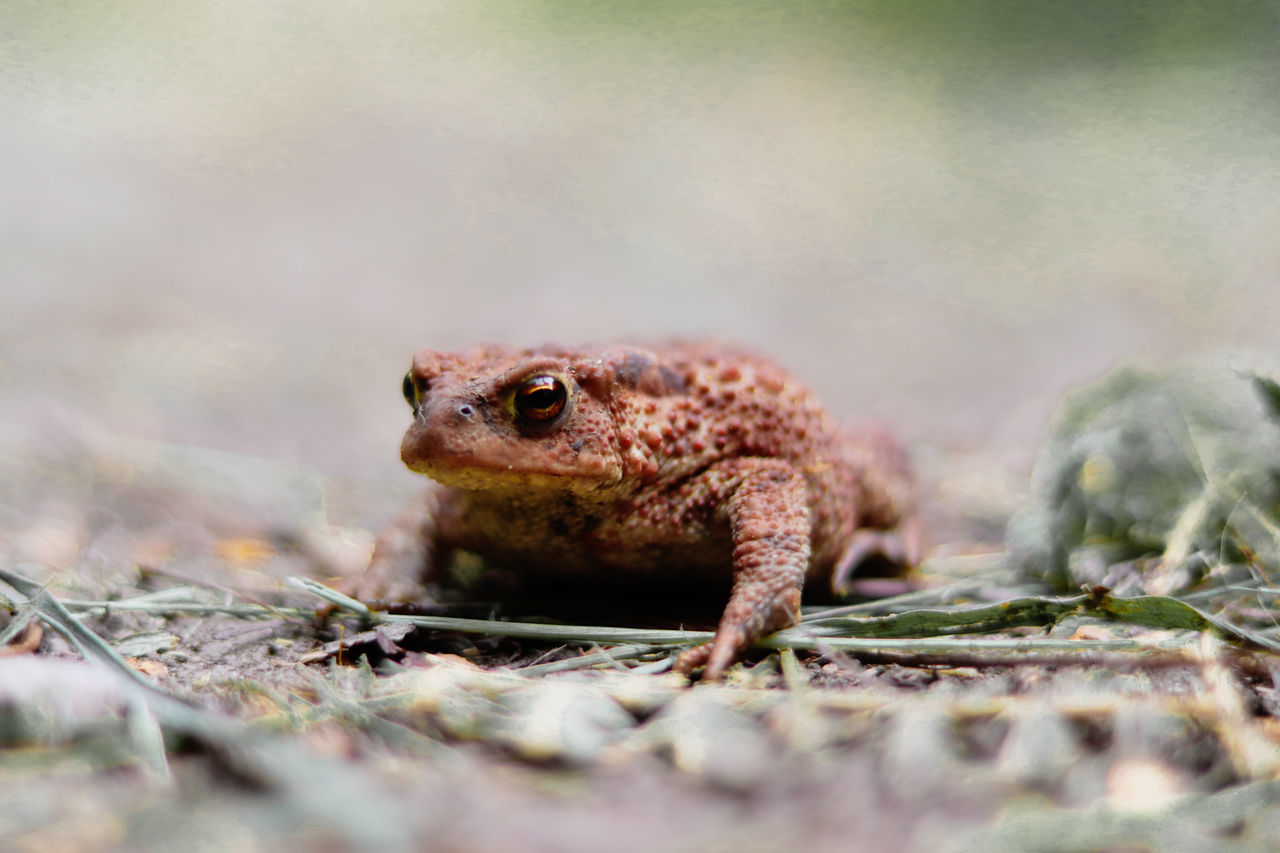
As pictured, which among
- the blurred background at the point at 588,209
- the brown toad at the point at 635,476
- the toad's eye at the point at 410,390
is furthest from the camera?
the blurred background at the point at 588,209

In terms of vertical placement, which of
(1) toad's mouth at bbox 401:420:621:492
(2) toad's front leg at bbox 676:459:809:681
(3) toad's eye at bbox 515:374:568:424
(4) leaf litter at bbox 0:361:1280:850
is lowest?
(4) leaf litter at bbox 0:361:1280:850

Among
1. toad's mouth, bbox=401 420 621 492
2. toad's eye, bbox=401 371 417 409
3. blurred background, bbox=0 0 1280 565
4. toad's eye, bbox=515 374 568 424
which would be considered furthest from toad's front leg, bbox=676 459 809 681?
blurred background, bbox=0 0 1280 565

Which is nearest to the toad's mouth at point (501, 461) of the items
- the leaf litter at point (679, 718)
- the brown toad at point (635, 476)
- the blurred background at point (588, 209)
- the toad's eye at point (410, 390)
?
the brown toad at point (635, 476)

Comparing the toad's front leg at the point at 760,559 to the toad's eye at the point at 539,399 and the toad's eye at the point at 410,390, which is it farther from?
the toad's eye at the point at 410,390

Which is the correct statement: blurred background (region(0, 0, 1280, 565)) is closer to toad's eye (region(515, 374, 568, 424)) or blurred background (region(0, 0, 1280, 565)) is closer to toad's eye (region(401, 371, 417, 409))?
toad's eye (region(401, 371, 417, 409))

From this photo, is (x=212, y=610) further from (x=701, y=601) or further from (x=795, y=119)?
(x=795, y=119)

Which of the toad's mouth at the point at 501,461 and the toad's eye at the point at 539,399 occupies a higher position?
the toad's eye at the point at 539,399
